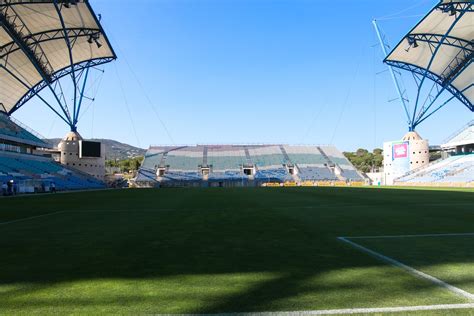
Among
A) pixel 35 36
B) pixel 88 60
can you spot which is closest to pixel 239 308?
pixel 35 36

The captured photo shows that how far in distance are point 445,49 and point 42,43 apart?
59.6 m

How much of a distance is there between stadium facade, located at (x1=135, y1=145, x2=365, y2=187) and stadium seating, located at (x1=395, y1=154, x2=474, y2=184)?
49.2 feet

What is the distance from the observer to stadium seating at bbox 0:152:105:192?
43219 mm

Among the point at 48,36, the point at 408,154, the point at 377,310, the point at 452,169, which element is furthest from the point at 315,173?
the point at 377,310

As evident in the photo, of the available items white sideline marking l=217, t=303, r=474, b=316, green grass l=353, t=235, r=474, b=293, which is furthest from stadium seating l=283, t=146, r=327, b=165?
white sideline marking l=217, t=303, r=474, b=316

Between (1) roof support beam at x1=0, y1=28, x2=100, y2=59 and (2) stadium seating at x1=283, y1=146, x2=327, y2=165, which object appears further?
(2) stadium seating at x1=283, y1=146, x2=327, y2=165

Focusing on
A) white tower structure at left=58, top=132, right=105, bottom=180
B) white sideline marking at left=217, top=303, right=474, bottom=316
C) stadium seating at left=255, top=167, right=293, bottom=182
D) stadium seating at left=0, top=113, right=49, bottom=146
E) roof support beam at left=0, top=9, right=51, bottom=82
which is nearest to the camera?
white sideline marking at left=217, top=303, right=474, bottom=316

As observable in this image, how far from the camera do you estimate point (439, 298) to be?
432 centimetres

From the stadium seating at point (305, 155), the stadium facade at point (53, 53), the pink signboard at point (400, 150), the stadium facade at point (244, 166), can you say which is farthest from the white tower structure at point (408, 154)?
the stadium facade at point (53, 53)

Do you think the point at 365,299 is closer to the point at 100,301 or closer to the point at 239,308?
the point at 239,308

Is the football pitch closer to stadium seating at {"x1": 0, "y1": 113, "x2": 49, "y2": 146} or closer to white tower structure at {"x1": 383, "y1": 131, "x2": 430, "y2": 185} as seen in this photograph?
stadium seating at {"x1": 0, "y1": 113, "x2": 49, "y2": 146}

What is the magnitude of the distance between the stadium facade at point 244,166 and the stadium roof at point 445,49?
2731cm

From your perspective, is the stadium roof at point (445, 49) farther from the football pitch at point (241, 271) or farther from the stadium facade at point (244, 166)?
the football pitch at point (241, 271)

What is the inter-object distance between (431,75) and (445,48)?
8926mm
